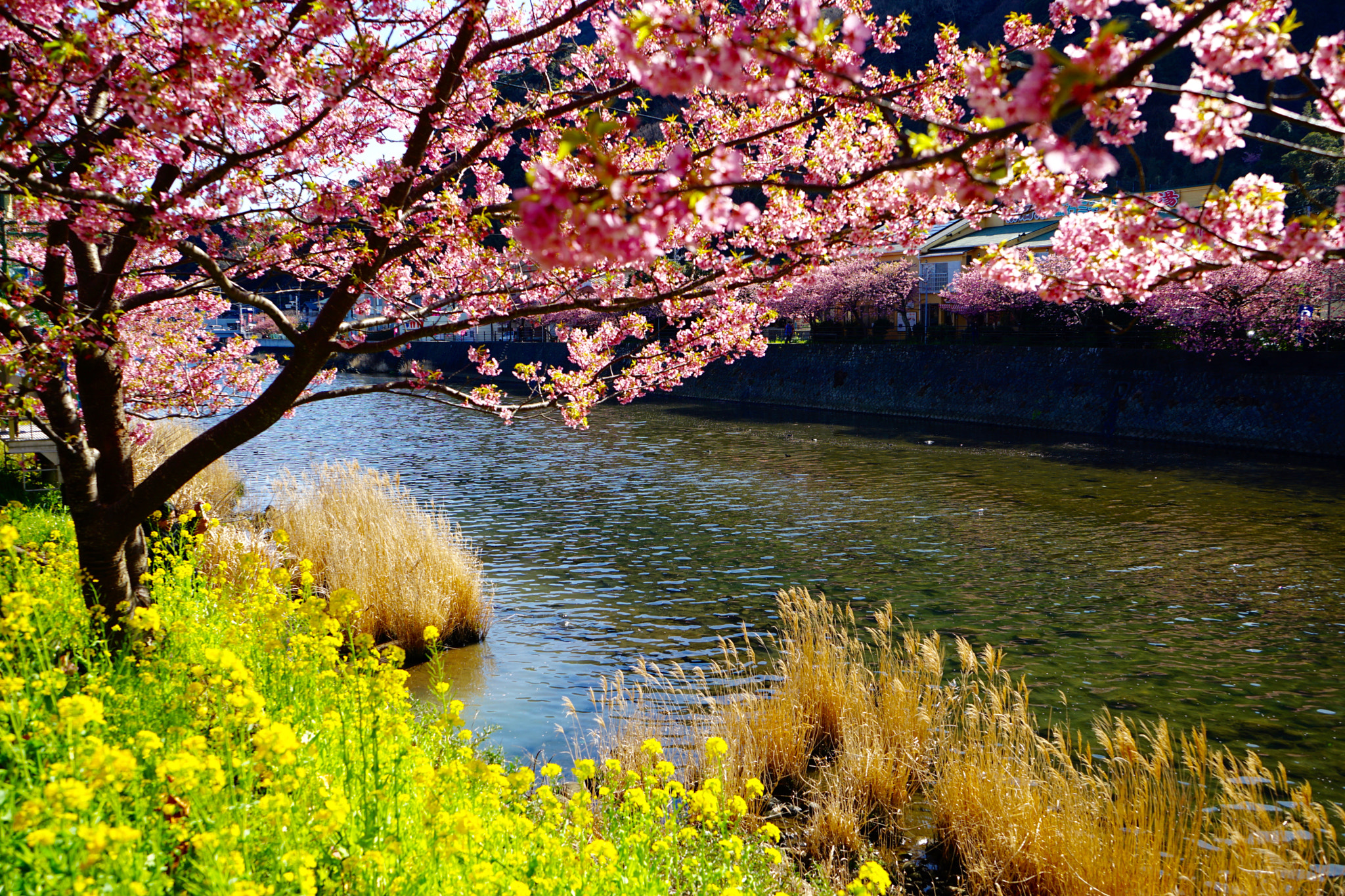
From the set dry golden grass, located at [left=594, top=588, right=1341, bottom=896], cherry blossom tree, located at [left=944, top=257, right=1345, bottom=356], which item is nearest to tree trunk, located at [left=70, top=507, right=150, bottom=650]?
dry golden grass, located at [left=594, top=588, right=1341, bottom=896]

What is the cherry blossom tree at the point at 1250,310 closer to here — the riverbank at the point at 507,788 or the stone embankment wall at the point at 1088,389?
the stone embankment wall at the point at 1088,389

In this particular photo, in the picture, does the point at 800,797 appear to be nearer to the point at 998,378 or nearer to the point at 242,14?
the point at 242,14

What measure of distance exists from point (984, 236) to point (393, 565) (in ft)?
154

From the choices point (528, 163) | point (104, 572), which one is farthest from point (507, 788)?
point (104, 572)

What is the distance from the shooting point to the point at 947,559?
1548 cm

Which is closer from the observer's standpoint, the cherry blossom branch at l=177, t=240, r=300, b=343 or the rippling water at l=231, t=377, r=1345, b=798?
the cherry blossom branch at l=177, t=240, r=300, b=343

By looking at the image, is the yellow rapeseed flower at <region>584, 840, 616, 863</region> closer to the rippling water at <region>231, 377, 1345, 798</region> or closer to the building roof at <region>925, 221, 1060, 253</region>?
the rippling water at <region>231, 377, 1345, 798</region>

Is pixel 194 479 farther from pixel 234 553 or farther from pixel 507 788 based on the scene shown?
pixel 507 788

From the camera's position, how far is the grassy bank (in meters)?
3.04

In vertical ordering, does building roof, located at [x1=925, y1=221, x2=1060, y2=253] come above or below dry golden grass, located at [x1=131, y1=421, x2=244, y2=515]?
above

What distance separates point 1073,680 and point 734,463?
55.2 ft

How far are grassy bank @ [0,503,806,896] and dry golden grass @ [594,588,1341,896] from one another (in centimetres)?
113

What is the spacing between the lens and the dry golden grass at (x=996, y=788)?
545 cm

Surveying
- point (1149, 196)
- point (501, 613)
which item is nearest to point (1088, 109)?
point (1149, 196)
